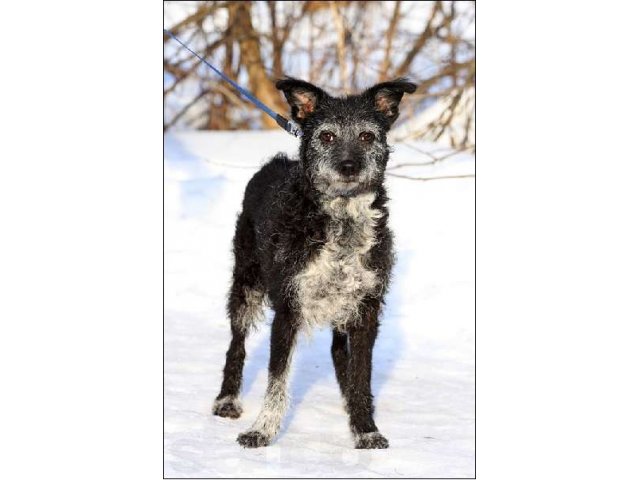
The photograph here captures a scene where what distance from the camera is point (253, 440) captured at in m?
5.43

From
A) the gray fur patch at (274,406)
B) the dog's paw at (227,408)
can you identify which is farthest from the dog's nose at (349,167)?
the dog's paw at (227,408)

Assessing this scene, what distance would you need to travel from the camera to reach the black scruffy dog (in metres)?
5.32

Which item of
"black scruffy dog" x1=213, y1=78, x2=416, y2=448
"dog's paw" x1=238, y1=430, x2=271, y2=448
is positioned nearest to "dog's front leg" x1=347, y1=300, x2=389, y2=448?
"black scruffy dog" x1=213, y1=78, x2=416, y2=448

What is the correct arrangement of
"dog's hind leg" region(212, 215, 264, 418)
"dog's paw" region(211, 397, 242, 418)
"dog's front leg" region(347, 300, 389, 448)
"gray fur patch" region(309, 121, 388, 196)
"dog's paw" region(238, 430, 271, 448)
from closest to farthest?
"gray fur patch" region(309, 121, 388, 196)
"dog's paw" region(238, 430, 271, 448)
"dog's front leg" region(347, 300, 389, 448)
"dog's paw" region(211, 397, 242, 418)
"dog's hind leg" region(212, 215, 264, 418)

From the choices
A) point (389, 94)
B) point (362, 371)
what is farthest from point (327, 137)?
point (362, 371)

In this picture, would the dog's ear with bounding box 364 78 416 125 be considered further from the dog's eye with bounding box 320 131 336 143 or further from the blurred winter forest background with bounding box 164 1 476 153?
the blurred winter forest background with bounding box 164 1 476 153

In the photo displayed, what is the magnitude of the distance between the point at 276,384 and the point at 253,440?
376mm

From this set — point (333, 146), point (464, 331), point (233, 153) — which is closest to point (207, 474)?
point (333, 146)

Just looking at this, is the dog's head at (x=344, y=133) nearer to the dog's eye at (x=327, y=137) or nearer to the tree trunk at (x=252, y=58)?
the dog's eye at (x=327, y=137)

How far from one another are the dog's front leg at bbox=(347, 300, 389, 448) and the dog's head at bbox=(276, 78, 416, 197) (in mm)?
839

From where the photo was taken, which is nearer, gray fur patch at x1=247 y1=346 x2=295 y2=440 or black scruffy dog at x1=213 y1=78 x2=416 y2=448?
black scruffy dog at x1=213 y1=78 x2=416 y2=448

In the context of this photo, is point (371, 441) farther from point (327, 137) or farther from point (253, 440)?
point (327, 137)

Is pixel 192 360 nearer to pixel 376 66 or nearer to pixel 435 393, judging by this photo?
pixel 435 393

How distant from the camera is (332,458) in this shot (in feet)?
17.2
